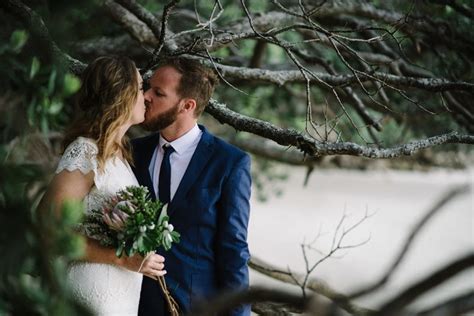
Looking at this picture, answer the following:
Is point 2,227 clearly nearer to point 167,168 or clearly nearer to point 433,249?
point 167,168

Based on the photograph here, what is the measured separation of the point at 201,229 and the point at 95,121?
677 mm

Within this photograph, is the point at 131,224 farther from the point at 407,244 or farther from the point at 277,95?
the point at 277,95

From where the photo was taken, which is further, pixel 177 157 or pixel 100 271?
pixel 177 157

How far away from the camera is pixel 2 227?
1.79 metres

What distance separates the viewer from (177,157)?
3.87 m

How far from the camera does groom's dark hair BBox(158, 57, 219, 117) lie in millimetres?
3902

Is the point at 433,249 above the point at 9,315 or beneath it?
above

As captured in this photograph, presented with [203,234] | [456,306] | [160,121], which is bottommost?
[456,306]

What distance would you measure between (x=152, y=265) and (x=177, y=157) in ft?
2.16

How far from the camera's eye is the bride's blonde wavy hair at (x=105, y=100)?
3.41m

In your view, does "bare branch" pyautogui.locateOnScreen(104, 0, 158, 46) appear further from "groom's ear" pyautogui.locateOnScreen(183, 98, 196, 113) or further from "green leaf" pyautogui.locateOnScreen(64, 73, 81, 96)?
"green leaf" pyautogui.locateOnScreen(64, 73, 81, 96)

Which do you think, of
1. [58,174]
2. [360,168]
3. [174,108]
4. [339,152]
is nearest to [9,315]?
[58,174]

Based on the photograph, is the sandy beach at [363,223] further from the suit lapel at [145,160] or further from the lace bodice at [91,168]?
the lace bodice at [91,168]

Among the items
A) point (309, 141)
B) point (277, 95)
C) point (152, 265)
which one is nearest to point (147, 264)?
point (152, 265)
